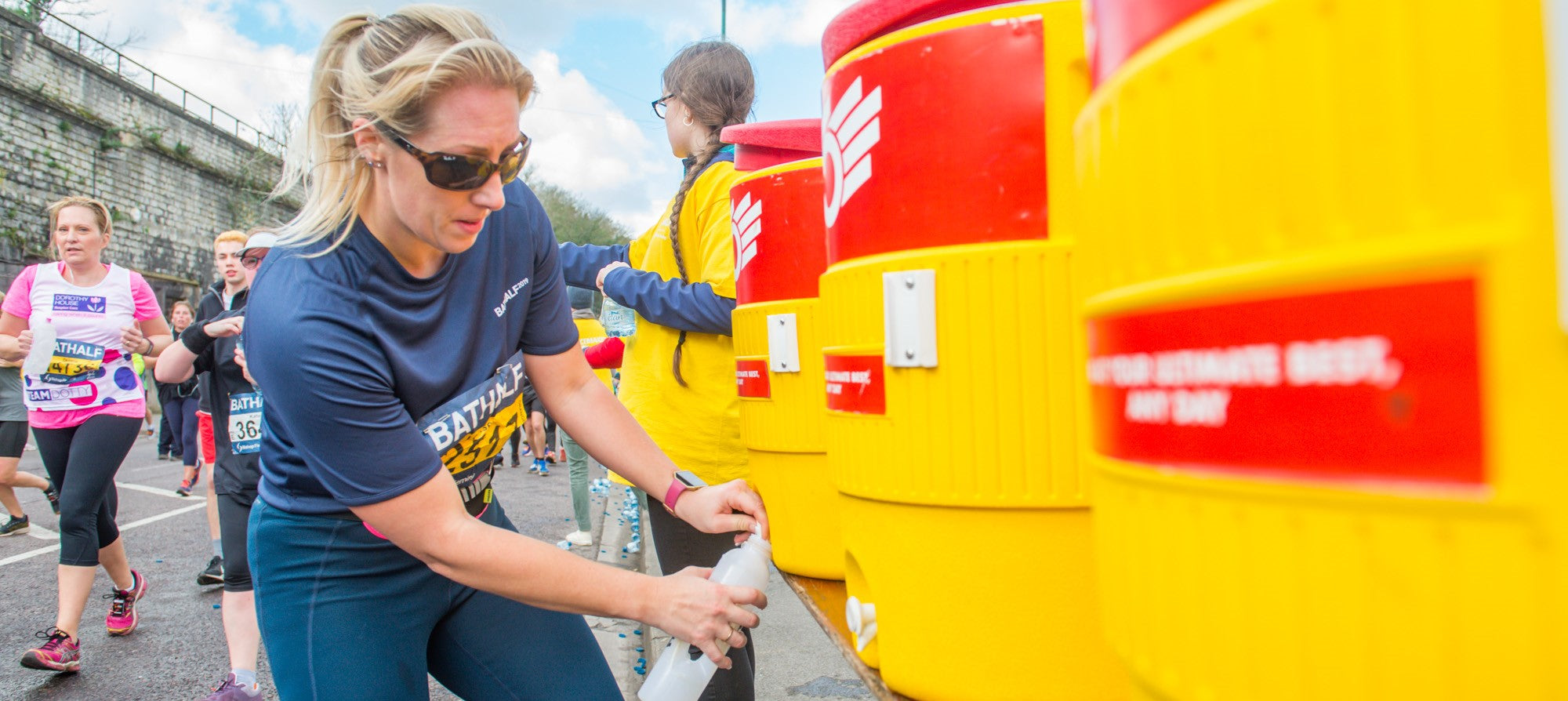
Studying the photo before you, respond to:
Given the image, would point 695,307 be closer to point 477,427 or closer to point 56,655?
point 477,427

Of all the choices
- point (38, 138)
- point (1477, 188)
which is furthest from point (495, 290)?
point (38, 138)

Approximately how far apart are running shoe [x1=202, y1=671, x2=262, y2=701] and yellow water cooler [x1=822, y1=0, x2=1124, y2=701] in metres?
2.80

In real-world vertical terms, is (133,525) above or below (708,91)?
below

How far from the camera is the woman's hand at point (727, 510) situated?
1.74 metres

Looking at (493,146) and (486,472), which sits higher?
(493,146)

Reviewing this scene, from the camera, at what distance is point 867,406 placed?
3.71 ft

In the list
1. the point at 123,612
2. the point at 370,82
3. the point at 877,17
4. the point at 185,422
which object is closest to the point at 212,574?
the point at 123,612

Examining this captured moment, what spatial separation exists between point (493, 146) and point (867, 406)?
2.31ft

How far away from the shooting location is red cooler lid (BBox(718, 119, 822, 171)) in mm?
1937

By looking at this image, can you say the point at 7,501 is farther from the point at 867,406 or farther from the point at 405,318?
the point at 867,406

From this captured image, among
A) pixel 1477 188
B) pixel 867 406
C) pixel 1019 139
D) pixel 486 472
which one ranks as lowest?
pixel 486 472

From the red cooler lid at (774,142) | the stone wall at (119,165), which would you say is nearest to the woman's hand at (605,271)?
the red cooler lid at (774,142)

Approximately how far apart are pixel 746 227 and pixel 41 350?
12.9ft

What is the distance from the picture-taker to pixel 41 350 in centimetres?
421
